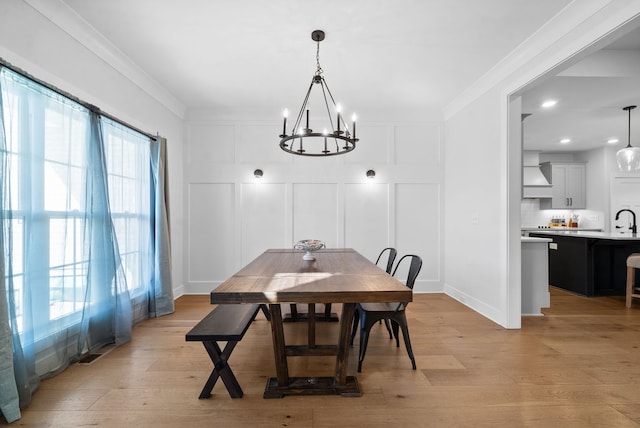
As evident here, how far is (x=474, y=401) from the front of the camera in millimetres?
2051

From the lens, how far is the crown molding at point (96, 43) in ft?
7.78

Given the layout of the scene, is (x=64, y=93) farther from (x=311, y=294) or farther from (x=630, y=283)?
(x=630, y=283)

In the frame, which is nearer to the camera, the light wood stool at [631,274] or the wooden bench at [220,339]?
the wooden bench at [220,339]

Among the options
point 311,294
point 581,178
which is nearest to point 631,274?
point 581,178

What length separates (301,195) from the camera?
490cm

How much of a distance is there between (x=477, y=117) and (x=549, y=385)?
2927mm

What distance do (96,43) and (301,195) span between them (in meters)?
2.88

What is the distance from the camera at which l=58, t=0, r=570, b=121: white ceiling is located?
8.09 ft

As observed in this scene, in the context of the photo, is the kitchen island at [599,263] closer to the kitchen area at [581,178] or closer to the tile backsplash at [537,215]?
the kitchen area at [581,178]

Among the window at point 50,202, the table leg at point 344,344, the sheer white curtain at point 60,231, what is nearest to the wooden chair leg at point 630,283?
the table leg at point 344,344

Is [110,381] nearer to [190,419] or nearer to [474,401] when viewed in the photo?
[190,419]

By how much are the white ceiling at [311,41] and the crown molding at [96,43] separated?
0.15 ft

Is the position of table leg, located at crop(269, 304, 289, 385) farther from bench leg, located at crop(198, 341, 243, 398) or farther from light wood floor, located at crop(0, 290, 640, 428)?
bench leg, located at crop(198, 341, 243, 398)

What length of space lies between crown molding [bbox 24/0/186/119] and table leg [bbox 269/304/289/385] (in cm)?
261
